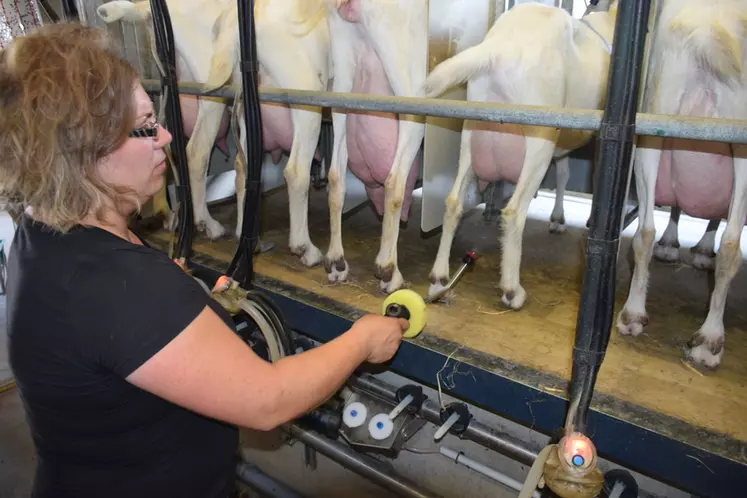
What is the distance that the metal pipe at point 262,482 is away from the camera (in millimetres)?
1778

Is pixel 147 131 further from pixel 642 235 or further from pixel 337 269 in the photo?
pixel 642 235

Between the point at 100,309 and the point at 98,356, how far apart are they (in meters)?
0.07

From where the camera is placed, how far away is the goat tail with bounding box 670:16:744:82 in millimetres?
1209

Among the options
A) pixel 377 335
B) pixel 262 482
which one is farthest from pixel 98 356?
pixel 262 482

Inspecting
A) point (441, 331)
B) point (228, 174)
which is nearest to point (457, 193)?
point (441, 331)

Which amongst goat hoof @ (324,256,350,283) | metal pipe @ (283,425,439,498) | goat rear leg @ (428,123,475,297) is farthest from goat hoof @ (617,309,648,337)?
goat hoof @ (324,256,350,283)

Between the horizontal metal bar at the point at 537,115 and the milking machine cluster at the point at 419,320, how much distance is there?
9cm

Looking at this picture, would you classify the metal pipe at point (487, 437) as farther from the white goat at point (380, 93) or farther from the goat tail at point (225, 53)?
the goat tail at point (225, 53)

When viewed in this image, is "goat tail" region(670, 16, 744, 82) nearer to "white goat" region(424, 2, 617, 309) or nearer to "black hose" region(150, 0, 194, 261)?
"white goat" region(424, 2, 617, 309)

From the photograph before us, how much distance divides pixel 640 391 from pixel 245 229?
1.20 m

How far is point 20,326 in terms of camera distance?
0.79 m

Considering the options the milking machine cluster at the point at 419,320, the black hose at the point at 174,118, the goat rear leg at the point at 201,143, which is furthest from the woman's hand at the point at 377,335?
the goat rear leg at the point at 201,143

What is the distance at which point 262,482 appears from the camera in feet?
5.96

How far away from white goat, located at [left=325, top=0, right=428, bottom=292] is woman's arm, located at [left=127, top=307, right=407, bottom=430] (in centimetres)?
100
